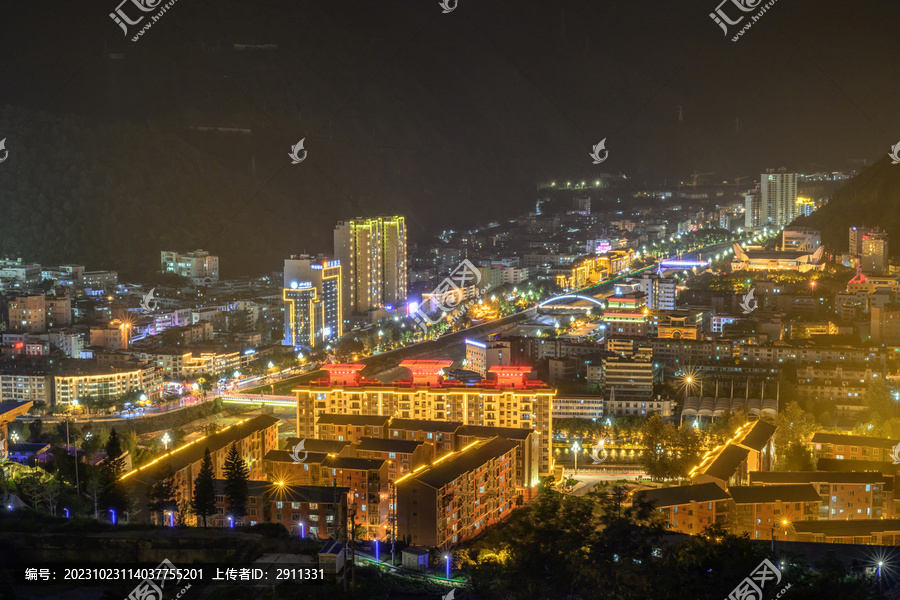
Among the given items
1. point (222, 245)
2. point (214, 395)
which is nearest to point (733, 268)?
point (222, 245)

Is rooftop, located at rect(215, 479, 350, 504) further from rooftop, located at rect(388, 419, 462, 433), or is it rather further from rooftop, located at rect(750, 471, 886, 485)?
rooftop, located at rect(750, 471, 886, 485)

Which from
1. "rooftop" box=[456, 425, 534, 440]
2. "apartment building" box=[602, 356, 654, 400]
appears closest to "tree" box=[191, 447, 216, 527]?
"rooftop" box=[456, 425, 534, 440]

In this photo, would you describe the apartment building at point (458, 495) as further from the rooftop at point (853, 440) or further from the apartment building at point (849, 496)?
the rooftop at point (853, 440)

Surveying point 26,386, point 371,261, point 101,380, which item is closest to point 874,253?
point 371,261

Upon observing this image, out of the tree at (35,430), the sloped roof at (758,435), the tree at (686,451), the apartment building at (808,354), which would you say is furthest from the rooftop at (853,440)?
the tree at (35,430)

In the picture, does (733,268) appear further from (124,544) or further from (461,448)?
(124,544)
